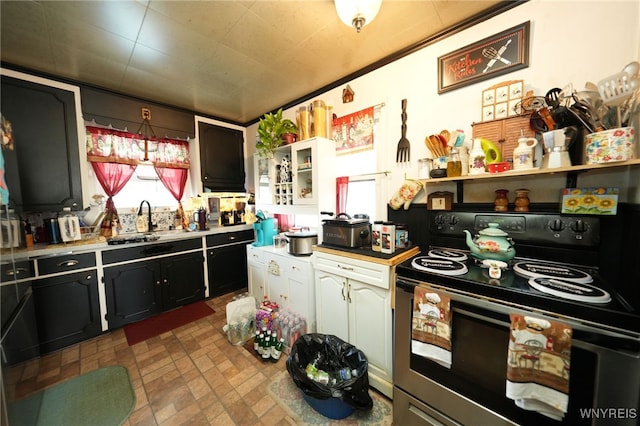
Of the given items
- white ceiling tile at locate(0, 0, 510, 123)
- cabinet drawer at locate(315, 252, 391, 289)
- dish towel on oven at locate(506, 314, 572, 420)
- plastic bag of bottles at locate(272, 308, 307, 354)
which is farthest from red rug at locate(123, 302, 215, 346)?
dish towel on oven at locate(506, 314, 572, 420)

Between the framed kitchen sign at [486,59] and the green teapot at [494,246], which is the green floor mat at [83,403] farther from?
the framed kitchen sign at [486,59]

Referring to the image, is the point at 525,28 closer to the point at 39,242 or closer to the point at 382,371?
the point at 382,371

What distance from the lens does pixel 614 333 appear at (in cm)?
71

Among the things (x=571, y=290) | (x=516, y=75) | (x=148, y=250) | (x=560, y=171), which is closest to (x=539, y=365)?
(x=571, y=290)

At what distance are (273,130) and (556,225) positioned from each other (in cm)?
237

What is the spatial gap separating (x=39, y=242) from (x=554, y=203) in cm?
408

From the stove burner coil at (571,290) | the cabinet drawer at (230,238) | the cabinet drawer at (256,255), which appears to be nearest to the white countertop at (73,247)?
the cabinet drawer at (230,238)

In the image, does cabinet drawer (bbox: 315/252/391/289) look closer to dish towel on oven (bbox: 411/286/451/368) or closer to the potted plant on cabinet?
dish towel on oven (bbox: 411/286/451/368)

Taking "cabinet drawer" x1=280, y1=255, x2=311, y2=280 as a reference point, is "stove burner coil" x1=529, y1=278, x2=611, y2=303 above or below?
above

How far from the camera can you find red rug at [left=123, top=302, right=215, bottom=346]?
2131 millimetres

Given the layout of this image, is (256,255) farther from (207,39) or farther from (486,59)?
(486,59)

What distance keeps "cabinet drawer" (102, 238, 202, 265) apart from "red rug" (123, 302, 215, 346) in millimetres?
697

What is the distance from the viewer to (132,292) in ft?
7.48

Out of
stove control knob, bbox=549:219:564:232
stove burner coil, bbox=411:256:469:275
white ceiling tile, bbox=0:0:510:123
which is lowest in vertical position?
stove burner coil, bbox=411:256:469:275
